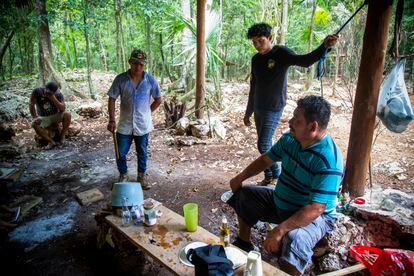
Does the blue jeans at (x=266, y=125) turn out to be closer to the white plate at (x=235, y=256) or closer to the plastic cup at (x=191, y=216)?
the plastic cup at (x=191, y=216)

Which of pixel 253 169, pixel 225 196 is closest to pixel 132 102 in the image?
pixel 225 196

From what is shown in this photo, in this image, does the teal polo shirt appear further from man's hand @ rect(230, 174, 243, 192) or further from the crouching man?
the crouching man

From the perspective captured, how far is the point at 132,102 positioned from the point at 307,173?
2.53 metres

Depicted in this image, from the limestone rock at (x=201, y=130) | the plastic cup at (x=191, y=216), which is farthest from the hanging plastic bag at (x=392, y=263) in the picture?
the limestone rock at (x=201, y=130)

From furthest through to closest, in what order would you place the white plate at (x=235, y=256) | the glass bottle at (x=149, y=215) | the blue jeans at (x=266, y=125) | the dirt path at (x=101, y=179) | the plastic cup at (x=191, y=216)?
1. the blue jeans at (x=266, y=125)
2. the dirt path at (x=101, y=179)
3. the glass bottle at (x=149, y=215)
4. the plastic cup at (x=191, y=216)
5. the white plate at (x=235, y=256)

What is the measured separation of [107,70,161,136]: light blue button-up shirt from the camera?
12.5 ft

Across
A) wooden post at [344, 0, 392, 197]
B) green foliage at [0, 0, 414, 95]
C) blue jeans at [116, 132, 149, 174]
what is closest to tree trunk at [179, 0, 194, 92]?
green foliage at [0, 0, 414, 95]

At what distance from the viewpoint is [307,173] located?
2221mm

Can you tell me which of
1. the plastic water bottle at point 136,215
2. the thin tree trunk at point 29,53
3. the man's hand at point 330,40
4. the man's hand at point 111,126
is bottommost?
the plastic water bottle at point 136,215

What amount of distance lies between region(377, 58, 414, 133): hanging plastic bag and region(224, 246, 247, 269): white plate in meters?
2.08

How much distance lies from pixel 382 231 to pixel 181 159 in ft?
11.2

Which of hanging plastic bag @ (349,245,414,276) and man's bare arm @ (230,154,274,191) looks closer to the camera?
hanging plastic bag @ (349,245,414,276)

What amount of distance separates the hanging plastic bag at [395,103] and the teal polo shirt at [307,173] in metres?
1.13

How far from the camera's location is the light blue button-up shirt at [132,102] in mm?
3818
